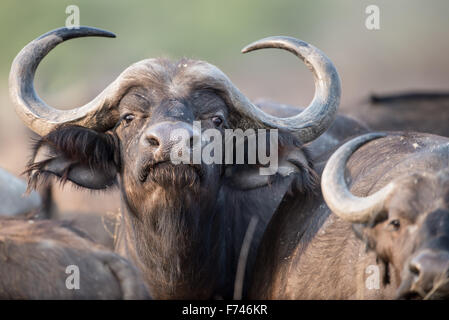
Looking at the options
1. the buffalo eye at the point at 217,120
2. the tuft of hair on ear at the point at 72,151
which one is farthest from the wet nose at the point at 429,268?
the tuft of hair on ear at the point at 72,151

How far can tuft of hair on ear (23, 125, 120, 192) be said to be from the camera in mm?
5070

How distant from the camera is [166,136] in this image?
4449mm

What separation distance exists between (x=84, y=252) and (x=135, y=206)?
3.19 ft

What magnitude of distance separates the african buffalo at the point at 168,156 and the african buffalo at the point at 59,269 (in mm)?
711

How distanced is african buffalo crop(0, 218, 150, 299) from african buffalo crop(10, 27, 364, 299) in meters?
0.71

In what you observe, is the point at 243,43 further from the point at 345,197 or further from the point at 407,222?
the point at 407,222

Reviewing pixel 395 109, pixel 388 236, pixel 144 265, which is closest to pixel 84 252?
pixel 144 265

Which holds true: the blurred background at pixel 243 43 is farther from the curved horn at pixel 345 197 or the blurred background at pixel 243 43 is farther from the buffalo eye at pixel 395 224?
the buffalo eye at pixel 395 224

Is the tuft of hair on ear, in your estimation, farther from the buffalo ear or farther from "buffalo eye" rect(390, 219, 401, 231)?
"buffalo eye" rect(390, 219, 401, 231)

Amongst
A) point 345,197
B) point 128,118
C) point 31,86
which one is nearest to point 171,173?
point 128,118

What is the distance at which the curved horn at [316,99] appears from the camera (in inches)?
212

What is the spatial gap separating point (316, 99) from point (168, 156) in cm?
153

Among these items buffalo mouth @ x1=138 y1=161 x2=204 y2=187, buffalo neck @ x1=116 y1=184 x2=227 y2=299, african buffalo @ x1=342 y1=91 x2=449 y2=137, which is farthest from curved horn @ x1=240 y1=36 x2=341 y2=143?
african buffalo @ x1=342 y1=91 x2=449 y2=137
